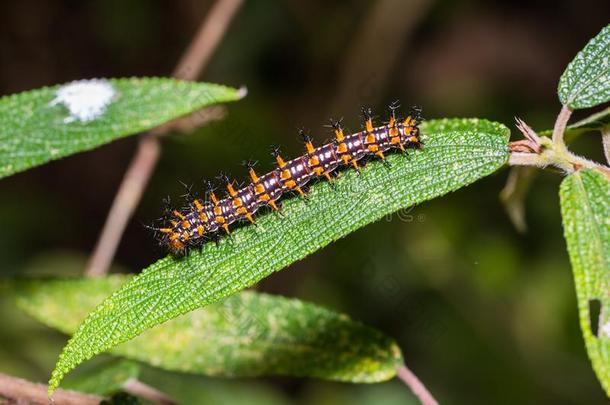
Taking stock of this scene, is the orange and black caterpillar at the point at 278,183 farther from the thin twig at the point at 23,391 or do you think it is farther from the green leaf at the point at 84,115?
the thin twig at the point at 23,391

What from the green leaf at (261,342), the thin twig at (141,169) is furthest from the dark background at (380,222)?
the green leaf at (261,342)

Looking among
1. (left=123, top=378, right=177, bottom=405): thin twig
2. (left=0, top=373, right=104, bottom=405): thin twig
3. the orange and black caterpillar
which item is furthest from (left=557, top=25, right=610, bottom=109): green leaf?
(left=0, top=373, right=104, bottom=405): thin twig

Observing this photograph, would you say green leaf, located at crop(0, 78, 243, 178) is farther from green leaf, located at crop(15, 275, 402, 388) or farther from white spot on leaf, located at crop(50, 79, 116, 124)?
green leaf, located at crop(15, 275, 402, 388)

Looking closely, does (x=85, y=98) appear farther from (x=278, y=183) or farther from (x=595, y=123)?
(x=595, y=123)

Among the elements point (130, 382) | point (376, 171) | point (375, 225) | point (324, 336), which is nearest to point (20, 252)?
point (375, 225)

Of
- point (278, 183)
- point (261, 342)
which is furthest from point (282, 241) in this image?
point (261, 342)
